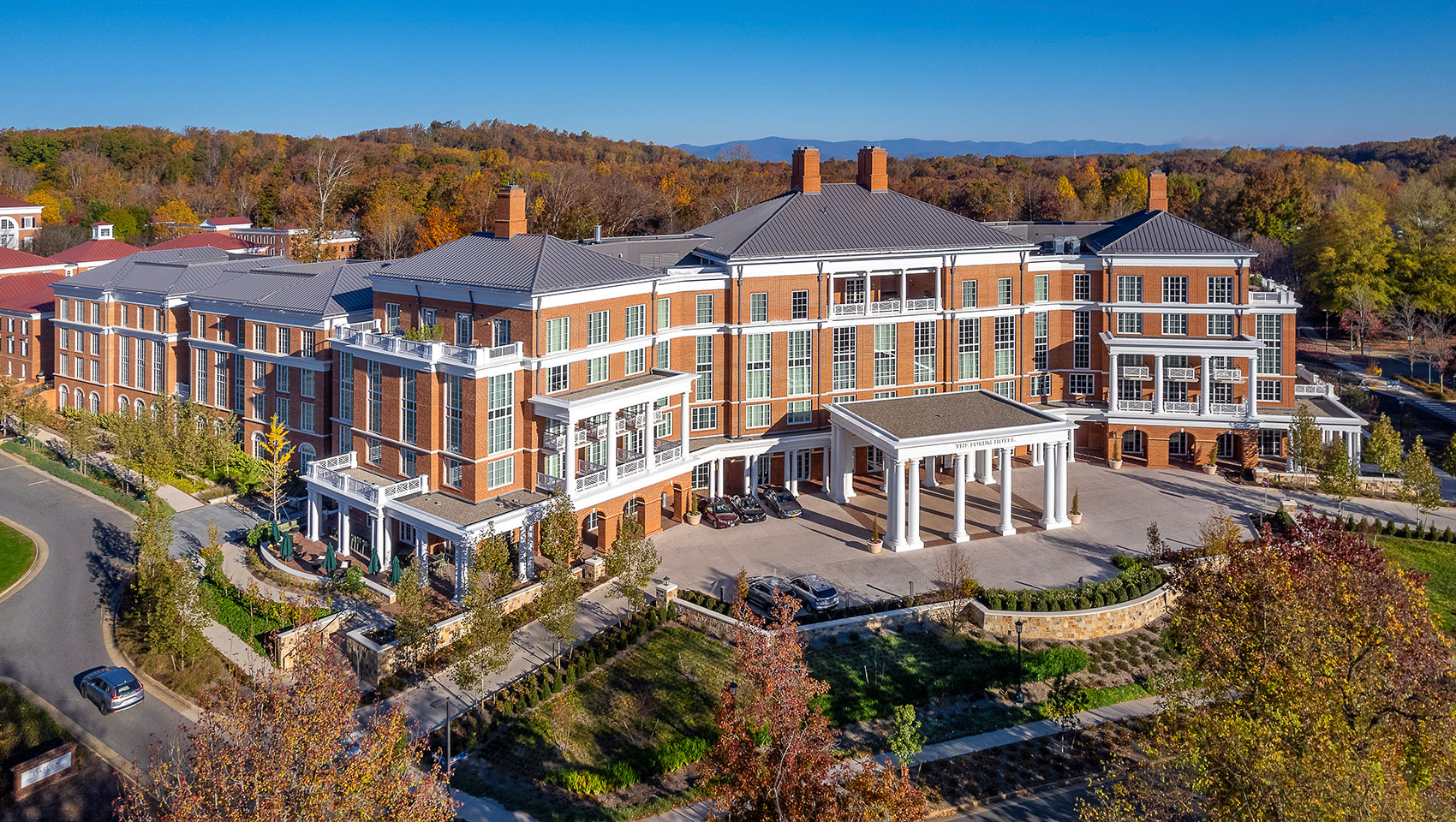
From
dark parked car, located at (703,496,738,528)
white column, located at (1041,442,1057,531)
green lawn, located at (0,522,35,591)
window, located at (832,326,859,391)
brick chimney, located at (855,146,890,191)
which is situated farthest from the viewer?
brick chimney, located at (855,146,890,191)

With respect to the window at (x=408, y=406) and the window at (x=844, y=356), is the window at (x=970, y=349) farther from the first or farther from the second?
the window at (x=408, y=406)

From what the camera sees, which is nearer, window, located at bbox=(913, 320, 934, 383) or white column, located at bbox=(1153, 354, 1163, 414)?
window, located at bbox=(913, 320, 934, 383)

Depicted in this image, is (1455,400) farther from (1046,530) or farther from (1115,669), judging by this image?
(1115,669)

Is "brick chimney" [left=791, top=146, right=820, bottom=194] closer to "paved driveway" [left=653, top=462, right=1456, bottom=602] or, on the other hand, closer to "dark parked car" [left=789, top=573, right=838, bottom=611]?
"paved driveway" [left=653, top=462, right=1456, bottom=602]

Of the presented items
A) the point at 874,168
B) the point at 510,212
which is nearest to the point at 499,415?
the point at 510,212

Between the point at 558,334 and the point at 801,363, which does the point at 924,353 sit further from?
the point at 558,334

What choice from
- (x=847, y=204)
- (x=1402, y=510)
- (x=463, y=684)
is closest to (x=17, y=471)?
(x=463, y=684)

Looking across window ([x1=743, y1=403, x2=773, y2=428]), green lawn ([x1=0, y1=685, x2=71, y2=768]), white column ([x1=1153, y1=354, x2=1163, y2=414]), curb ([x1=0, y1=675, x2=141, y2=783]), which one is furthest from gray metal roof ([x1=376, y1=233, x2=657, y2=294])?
white column ([x1=1153, y1=354, x2=1163, y2=414])
